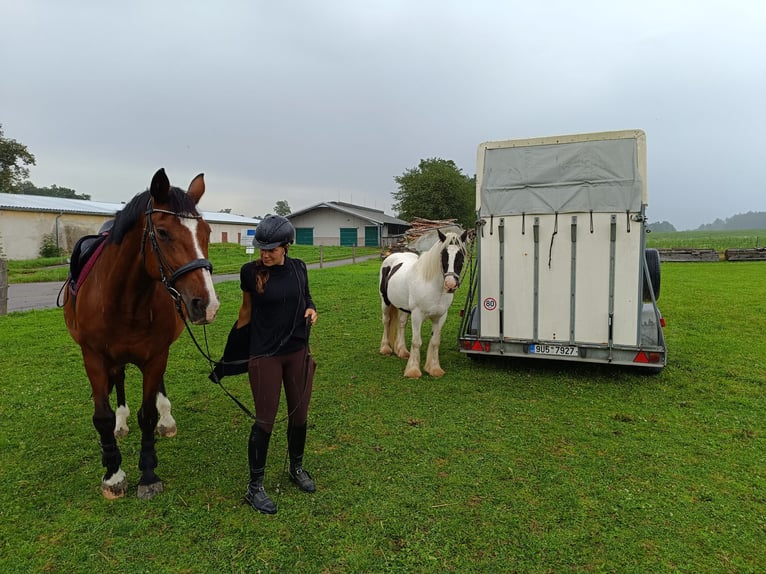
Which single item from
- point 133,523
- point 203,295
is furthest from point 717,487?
point 133,523

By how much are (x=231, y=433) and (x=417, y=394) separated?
2096 mm

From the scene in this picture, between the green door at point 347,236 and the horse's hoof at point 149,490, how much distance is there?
1476 inches

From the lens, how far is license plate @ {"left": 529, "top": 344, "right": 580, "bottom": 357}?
17.6 ft

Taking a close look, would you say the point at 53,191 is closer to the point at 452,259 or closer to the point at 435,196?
the point at 435,196

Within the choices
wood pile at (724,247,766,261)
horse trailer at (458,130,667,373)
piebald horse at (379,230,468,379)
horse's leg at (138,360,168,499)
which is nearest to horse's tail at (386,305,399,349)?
piebald horse at (379,230,468,379)

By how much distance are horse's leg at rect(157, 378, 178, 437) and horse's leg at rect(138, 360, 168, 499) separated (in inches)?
32.8

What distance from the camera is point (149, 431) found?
319 cm

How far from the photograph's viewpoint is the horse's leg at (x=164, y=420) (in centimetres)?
398

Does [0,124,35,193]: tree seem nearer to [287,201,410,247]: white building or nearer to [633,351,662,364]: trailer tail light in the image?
[287,201,410,247]: white building

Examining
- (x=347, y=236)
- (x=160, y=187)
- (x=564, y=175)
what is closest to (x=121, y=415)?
(x=160, y=187)

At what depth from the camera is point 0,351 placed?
673 centimetres

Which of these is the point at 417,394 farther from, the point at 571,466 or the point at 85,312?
the point at 85,312

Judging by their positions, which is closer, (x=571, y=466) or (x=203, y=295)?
(x=203, y=295)

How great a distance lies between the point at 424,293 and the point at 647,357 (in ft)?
9.05
